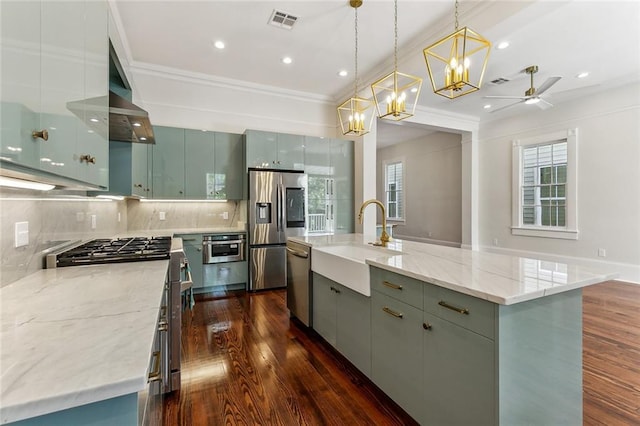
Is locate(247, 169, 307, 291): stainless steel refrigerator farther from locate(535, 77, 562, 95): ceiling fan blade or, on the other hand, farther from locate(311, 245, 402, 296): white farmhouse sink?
Result: locate(535, 77, 562, 95): ceiling fan blade

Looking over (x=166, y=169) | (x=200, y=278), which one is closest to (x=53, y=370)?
(x=200, y=278)

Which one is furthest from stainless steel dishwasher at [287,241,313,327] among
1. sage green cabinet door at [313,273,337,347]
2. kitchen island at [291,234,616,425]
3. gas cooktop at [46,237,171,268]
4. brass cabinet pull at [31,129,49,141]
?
brass cabinet pull at [31,129,49,141]

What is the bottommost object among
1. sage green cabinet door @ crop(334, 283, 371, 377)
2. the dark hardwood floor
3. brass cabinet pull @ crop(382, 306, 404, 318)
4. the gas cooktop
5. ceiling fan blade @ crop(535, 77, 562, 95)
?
the dark hardwood floor

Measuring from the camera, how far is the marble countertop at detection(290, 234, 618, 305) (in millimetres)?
1227

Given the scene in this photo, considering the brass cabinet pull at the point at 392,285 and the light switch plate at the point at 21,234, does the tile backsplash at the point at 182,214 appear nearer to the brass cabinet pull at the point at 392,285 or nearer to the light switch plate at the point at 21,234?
the light switch plate at the point at 21,234

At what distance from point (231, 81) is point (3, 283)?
14.0 ft

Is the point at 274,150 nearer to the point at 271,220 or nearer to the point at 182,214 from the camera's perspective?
the point at 271,220

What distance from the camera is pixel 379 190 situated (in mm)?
9914

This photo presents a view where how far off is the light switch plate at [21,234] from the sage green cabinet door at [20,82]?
721mm

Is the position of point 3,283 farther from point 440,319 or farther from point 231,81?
point 231,81

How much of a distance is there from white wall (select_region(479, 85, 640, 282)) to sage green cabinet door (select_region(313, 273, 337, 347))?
529 cm

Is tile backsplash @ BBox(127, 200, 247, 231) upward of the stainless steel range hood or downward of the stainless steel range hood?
downward

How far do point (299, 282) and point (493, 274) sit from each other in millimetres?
1900

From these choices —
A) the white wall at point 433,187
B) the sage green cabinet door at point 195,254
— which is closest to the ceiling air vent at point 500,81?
the white wall at point 433,187
